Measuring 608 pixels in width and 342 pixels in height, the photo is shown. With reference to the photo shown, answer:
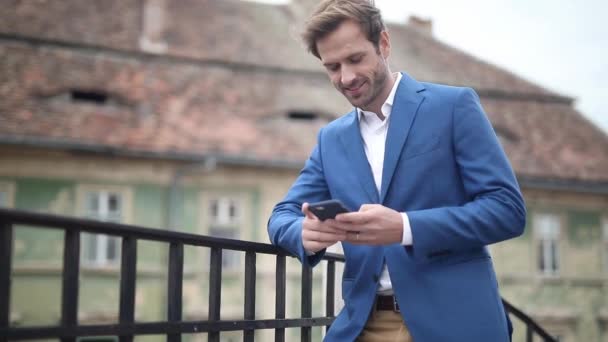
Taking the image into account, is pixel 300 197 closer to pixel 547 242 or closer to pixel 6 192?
pixel 6 192

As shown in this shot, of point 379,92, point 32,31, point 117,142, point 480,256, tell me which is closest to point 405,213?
point 480,256

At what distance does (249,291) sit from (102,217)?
45.3ft

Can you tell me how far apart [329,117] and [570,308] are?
308 inches

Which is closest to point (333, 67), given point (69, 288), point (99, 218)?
point (69, 288)

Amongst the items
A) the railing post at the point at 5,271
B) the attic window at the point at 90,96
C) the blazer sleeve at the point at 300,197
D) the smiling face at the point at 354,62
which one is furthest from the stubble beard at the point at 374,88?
the attic window at the point at 90,96

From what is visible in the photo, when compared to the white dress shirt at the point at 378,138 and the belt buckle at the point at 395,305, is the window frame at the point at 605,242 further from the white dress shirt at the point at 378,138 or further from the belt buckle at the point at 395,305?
the belt buckle at the point at 395,305

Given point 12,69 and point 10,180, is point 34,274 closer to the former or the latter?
point 10,180

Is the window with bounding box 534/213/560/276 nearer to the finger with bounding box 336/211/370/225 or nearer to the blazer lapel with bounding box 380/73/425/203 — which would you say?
the blazer lapel with bounding box 380/73/425/203

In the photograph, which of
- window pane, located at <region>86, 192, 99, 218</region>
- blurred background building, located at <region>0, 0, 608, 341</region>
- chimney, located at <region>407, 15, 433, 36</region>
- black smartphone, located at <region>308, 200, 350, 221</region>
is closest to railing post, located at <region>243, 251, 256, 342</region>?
black smartphone, located at <region>308, 200, 350, 221</region>

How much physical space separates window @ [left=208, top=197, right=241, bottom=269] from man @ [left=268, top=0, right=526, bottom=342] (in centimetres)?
1399

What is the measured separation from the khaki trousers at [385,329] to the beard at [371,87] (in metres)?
0.63

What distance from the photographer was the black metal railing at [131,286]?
65.6 inches

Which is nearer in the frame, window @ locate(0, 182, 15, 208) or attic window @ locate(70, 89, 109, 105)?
window @ locate(0, 182, 15, 208)

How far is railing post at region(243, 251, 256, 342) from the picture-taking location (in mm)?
2457
